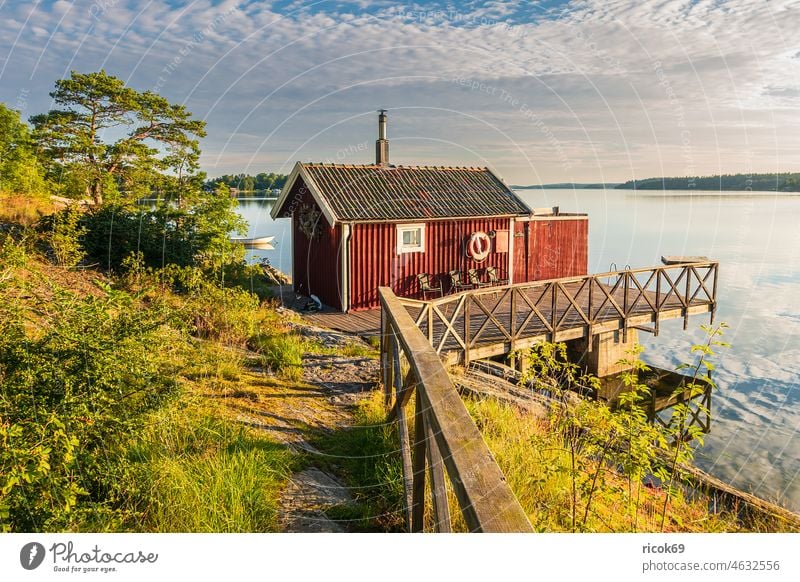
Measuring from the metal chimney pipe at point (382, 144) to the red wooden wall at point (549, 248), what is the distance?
4.71m

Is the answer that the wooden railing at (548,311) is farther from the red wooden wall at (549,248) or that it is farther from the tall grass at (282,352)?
the tall grass at (282,352)

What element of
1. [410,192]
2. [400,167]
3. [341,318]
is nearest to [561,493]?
[341,318]

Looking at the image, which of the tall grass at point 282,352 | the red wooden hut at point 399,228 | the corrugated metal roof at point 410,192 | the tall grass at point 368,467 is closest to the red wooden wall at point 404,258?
the red wooden hut at point 399,228

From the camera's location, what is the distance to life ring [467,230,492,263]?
15562 mm

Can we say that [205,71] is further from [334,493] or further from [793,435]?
[793,435]

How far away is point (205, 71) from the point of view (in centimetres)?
774

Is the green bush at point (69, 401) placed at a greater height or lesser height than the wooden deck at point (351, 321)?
greater

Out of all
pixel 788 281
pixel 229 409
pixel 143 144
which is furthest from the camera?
pixel 788 281

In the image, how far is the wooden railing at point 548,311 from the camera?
10414 mm

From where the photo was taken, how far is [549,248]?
17547 mm

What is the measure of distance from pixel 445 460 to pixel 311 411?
384 cm

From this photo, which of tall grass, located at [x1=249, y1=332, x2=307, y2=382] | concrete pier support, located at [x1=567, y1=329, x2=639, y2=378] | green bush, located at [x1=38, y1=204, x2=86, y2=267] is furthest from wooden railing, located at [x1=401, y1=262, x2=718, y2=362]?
green bush, located at [x1=38, y1=204, x2=86, y2=267]
